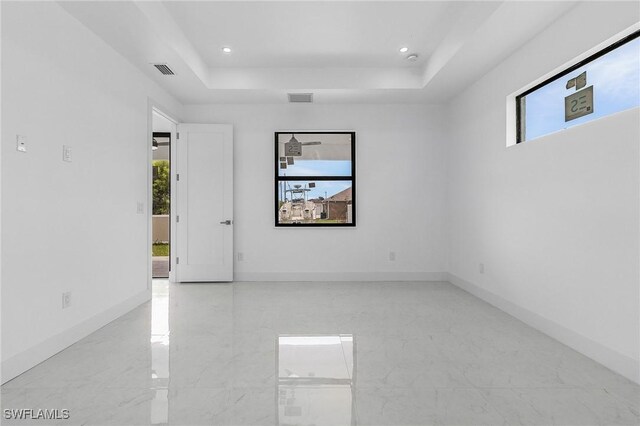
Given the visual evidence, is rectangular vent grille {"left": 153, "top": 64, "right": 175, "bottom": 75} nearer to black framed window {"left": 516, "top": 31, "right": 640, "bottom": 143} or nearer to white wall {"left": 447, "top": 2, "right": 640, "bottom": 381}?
white wall {"left": 447, "top": 2, "right": 640, "bottom": 381}

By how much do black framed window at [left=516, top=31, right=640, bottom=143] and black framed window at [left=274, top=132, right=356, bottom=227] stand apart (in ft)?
7.52

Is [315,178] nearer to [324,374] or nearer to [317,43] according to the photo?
[317,43]

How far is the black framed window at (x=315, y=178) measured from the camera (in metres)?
4.86

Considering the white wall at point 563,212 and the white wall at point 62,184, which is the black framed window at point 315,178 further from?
the white wall at point 62,184

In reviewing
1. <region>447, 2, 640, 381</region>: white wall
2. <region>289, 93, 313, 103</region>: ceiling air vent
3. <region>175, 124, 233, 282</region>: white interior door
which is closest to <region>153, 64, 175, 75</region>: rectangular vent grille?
<region>175, 124, 233, 282</region>: white interior door

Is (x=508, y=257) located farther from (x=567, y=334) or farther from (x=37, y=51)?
(x=37, y=51)

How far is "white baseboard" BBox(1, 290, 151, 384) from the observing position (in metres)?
2.05

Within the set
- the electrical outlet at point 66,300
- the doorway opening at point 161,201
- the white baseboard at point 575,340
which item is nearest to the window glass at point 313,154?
the white baseboard at point 575,340

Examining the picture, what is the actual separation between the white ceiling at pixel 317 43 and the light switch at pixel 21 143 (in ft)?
3.62

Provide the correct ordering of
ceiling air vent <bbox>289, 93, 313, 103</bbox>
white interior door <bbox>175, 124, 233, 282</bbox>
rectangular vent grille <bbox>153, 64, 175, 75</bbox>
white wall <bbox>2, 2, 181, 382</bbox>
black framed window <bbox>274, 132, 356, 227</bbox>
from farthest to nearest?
black framed window <bbox>274, 132, 356, 227</bbox>, white interior door <bbox>175, 124, 233, 282</bbox>, ceiling air vent <bbox>289, 93, 313, 103</bbox>, rectangular vent grille <bbox>153, 64, 175, 75</bbox>, white wall <bbox>2, 2, 181, 382</bbox>

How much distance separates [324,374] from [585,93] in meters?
2.83

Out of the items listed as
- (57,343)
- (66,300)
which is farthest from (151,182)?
(57,343)

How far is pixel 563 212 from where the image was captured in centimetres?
263

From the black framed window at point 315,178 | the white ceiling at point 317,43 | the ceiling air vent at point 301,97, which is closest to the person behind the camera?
the white ceiling at point 317,43
